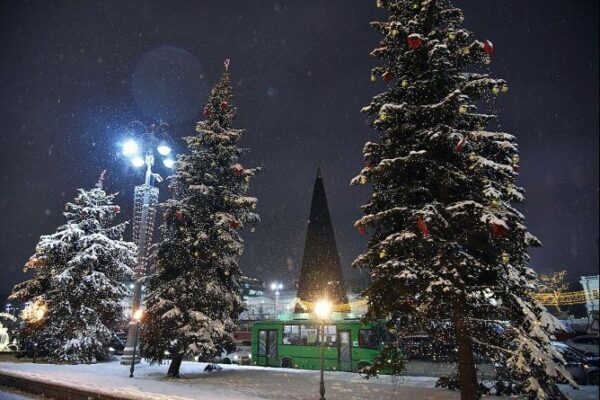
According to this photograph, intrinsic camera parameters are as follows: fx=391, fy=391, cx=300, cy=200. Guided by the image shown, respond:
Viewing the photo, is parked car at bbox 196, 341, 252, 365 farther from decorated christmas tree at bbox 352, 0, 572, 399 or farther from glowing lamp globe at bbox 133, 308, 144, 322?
decorated christmas tree at bbox 352, 0, 572, 399

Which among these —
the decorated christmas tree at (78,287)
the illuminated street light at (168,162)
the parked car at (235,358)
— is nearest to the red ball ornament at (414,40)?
the illuminated street light at (168,162)

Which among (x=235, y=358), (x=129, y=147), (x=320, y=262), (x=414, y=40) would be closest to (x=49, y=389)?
(x=129, y=147)

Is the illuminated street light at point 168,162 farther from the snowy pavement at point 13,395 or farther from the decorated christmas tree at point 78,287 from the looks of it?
the snowy pavement at point 13,395

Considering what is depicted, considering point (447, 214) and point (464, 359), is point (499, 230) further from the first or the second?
point (464, 359)

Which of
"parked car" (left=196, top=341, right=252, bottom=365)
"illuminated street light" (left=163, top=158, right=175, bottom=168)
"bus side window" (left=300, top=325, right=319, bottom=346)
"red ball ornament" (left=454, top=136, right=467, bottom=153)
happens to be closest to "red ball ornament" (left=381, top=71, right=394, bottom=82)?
"red ball ornament" (left=454, top=136, right=467, bottom=153)

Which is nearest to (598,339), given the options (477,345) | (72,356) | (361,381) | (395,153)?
(477,345)

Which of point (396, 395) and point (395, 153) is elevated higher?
point (395, 153)

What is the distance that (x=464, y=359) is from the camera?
10.4 m

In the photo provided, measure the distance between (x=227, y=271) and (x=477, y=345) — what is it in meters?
12.5

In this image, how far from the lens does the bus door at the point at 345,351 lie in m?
21.1

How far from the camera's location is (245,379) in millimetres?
17734

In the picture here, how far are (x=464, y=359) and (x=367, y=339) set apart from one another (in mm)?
10772

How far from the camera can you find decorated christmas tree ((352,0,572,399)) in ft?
33.4

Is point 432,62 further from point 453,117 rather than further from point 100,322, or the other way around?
point 100,322
